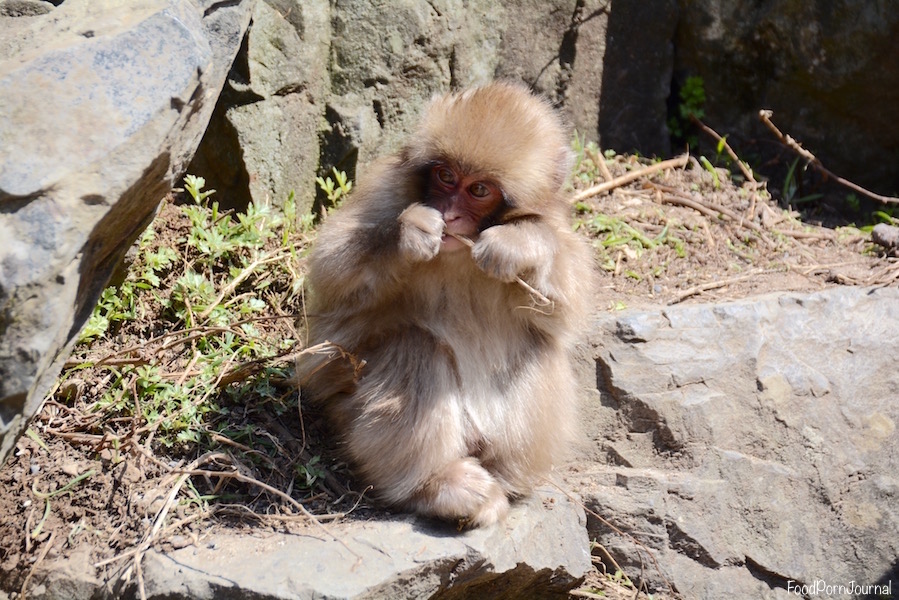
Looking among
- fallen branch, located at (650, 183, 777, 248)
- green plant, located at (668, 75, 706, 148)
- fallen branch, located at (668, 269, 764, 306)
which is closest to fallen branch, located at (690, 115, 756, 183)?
green plant, located at (668, 75, 706, 148)

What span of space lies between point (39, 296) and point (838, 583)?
429cm

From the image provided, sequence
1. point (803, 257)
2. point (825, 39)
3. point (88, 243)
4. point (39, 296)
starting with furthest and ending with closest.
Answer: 1. point (825, 39)
2. point (803, 257)
3. point (88, 243)
4. point (39, 296)

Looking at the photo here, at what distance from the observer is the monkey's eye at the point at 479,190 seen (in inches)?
160

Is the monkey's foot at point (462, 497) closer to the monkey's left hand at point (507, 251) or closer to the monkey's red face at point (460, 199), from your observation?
the monkey's left hand at point (507, 251)

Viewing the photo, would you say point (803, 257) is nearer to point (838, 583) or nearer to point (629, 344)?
point (629, 344)

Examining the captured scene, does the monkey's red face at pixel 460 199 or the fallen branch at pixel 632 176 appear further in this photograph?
the fallen branch at pixel 632 176

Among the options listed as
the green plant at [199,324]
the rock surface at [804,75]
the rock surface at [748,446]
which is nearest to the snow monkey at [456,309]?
the green plant at [199,324]

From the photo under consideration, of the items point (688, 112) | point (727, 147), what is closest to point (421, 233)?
point (727, 147)

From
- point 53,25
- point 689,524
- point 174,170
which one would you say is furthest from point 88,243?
point 689,524

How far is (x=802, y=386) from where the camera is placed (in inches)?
210

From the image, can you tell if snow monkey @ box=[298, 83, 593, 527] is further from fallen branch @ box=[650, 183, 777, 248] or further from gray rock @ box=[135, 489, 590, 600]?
fallen branch @ box=[650, 183, 777, 248]

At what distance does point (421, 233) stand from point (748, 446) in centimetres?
242

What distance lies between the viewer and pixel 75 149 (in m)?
2.97

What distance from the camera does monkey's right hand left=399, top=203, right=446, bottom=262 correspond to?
154 inches
